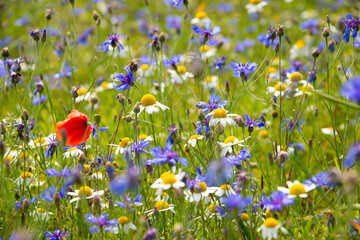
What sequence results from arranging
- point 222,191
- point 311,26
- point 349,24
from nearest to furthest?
point 222,191 < point 349,24 < point 311,26

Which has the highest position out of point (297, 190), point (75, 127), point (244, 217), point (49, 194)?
point (75, 127)

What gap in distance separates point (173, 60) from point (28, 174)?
998mm

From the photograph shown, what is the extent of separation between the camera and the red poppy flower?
1.79 meters

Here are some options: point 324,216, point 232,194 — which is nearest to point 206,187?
point 232,194

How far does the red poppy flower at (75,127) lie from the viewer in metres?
1.79

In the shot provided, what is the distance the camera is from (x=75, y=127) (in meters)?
1.83

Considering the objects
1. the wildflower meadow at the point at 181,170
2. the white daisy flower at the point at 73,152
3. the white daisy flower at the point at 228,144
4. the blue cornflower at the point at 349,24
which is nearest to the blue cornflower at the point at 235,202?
the wildflower meadow at the point at 181,170

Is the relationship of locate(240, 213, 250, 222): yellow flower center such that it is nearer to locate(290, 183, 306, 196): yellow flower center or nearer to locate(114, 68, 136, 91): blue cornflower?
locate(290, 183, 306, 196): yellow flower center

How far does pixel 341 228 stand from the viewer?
1583 mm

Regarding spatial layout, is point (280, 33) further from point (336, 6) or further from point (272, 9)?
point (272, 9)

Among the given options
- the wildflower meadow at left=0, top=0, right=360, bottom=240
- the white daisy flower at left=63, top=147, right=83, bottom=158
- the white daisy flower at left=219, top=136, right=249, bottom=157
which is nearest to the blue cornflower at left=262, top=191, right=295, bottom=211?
the wildflower meadow at left=0, top=0, right=360, bottom=240

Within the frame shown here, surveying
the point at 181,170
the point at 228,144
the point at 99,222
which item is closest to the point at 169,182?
the point at 181,170

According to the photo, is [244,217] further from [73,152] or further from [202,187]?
[73,152]

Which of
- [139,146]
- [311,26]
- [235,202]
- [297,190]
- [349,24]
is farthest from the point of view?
[311,26]
